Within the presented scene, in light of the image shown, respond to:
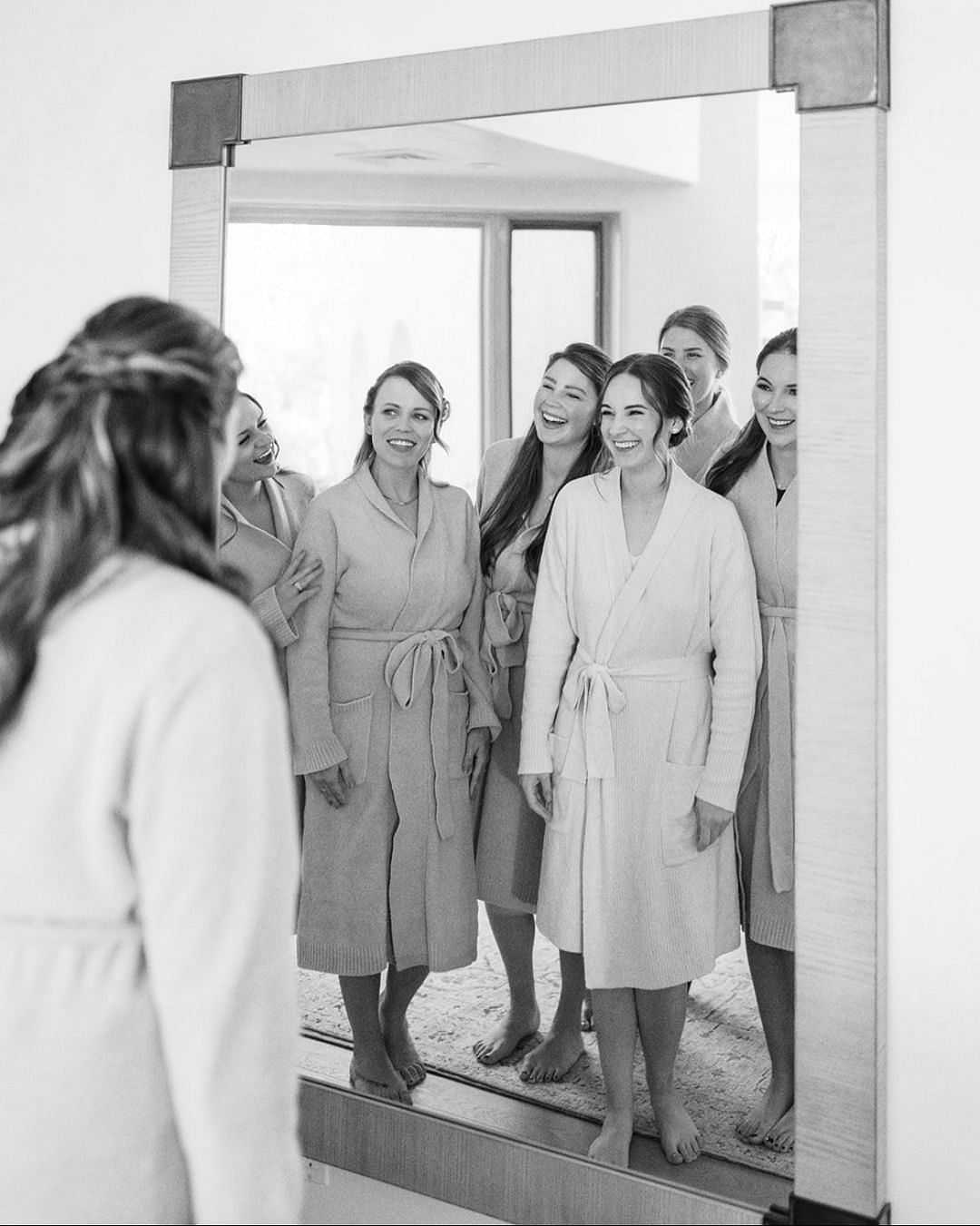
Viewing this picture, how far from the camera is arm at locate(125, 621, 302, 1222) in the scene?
1089 mm

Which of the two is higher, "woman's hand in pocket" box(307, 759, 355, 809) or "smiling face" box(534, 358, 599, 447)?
"smiling face" box(534, 358, 599, 447)

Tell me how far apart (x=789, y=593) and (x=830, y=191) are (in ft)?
1.80

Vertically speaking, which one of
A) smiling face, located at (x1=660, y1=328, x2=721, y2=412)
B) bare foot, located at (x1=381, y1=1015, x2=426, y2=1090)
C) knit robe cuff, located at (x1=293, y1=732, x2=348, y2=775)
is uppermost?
smiling face, located at (x1=660, y1=328, x2=721, y2=412)

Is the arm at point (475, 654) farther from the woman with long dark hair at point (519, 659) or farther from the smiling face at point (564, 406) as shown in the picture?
the smiling face at point (564, 406)

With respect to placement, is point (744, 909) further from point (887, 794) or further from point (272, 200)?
point (272, 200)

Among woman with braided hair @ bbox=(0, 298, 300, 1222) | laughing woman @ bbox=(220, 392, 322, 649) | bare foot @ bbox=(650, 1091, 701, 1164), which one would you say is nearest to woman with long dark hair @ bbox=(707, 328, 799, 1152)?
bare foot @ bbox=(650, 1091, 701, 1164)

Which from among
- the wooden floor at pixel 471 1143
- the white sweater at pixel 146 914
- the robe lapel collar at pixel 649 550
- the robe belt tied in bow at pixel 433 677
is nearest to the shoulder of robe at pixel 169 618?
the white sweater at pixel 146 914

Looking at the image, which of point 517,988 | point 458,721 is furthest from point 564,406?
point 517,988

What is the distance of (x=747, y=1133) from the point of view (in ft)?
6.61

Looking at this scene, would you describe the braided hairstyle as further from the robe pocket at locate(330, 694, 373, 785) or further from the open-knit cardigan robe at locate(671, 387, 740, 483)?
the robe pocket at locate(330, 694, 373, 785)

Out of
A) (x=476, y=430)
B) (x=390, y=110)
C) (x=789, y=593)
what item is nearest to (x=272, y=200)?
(x=390, y=110)

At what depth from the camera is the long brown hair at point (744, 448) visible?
6.23 ft

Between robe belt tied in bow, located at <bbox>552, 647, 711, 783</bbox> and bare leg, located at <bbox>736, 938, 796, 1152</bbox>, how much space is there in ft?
1.12

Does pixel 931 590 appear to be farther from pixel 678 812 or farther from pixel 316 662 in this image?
pixel 316 662
